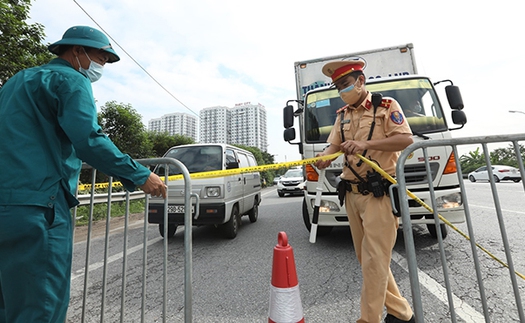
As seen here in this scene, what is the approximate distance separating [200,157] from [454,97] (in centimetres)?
449

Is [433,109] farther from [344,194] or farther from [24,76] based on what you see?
[24,76]

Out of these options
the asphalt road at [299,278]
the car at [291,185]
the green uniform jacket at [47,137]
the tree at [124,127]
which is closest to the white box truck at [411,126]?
the asphalt road at [299,278]

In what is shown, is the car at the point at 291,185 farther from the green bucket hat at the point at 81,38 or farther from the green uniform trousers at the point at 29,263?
the green uniform trousers at the point at 29,263

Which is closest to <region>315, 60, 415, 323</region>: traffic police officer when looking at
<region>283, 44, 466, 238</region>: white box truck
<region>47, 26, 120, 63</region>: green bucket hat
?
<region>283, 44, 466, 238</region>: white box truck

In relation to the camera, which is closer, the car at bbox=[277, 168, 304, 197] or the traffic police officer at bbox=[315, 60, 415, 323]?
the traffic police officer at bbox=[315, 60, 415, 323]

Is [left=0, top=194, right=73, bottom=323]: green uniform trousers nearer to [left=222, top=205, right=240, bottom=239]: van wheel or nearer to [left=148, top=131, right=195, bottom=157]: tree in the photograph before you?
[left=222, top=205, right=240, bottom=239]: van wheel

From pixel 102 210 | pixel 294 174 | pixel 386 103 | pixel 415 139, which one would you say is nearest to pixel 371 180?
pixel 386 103

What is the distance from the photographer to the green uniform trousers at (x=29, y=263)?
3.84 ft

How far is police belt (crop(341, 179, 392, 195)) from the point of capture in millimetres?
1919

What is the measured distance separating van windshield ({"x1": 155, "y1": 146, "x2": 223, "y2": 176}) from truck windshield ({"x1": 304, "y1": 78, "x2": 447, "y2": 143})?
1.95 meters

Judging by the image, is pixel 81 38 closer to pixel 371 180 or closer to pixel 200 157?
pixel 371 180

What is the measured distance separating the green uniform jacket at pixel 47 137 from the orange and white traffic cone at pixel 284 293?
1020 millimetres

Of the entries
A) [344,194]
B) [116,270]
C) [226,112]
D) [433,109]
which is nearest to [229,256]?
[116,270]

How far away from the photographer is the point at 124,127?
15.7 m
